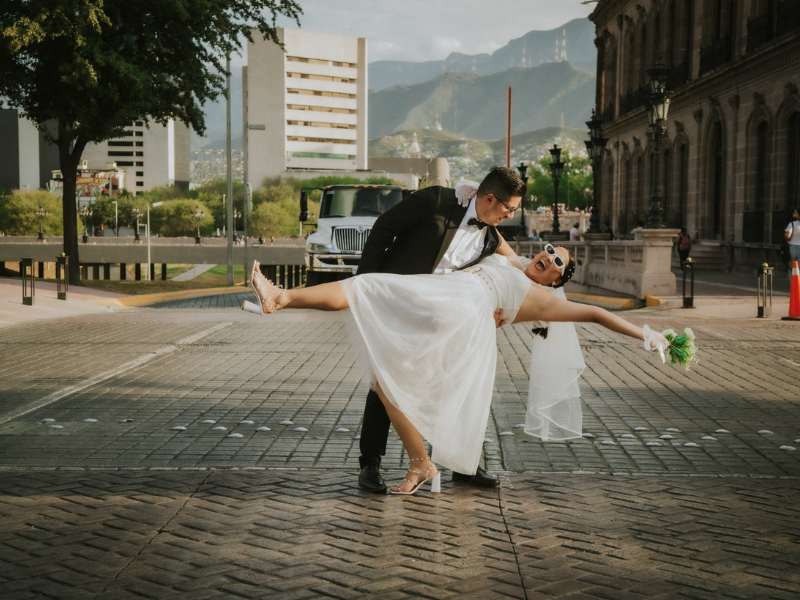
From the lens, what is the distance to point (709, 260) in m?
39.7

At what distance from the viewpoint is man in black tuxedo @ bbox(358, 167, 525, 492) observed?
19.3 ft

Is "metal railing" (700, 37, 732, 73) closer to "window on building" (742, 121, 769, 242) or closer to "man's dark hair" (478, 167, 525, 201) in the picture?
"window on building" (742, 121, 769, 242)

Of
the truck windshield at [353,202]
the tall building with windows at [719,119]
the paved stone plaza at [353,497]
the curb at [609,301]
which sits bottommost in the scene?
the curb at [609,301]

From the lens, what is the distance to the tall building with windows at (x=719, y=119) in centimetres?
3344

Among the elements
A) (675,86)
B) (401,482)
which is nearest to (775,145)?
(675,86)

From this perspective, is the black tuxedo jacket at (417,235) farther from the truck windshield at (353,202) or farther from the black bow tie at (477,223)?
the truck windshield at (353,202)

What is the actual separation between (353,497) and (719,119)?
37.0 m

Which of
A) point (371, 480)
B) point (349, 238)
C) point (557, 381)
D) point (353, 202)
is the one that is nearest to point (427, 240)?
point (557, 381)

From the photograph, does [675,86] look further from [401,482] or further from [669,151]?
[401,482]

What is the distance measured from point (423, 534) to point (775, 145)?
31652 millimetres

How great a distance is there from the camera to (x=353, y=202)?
2797cm

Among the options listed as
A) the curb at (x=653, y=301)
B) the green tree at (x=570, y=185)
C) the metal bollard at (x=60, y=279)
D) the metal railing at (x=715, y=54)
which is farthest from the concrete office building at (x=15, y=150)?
the curb at (x=653, y=301)

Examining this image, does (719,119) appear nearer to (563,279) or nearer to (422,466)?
(563,279)

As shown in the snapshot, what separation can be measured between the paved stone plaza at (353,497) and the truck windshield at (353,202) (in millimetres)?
16743
